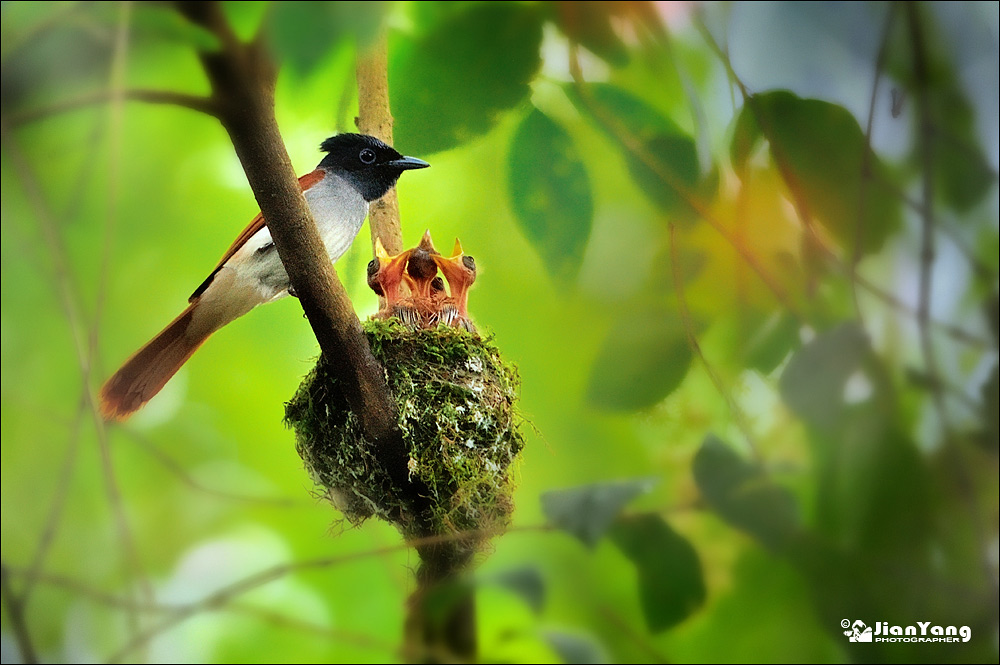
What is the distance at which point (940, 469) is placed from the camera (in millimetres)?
1114

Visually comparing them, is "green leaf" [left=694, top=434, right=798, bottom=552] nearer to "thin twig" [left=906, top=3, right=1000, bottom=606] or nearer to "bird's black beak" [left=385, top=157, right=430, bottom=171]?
"thin twig" [left=906, top=3, right=1000, bottom=606]

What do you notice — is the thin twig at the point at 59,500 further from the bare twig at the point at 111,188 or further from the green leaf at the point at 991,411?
the green leaf at the point at 991,411

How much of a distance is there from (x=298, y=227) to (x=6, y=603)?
92 cm

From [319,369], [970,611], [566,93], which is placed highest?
[566,93]

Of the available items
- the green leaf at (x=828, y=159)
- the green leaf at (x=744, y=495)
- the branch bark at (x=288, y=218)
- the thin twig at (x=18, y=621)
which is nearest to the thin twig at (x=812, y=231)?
the green leaf at (x=828, y=159)

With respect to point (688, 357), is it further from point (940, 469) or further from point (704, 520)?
point (940, 469)

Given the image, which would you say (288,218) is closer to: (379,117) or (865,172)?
(379,117)

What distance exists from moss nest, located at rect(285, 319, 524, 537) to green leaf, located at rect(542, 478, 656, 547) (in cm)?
8

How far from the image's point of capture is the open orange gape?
141cm

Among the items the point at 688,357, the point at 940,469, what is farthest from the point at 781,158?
the point at 940,469

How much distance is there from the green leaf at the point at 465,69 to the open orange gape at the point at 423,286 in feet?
0.65

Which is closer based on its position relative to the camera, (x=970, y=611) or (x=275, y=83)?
(x=275, y=83)

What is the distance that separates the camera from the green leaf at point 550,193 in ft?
4.25

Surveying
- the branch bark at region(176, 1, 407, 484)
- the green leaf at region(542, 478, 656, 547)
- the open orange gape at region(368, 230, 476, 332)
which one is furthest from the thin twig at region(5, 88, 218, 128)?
the green leaf at region(542, 478, 656, 547)
